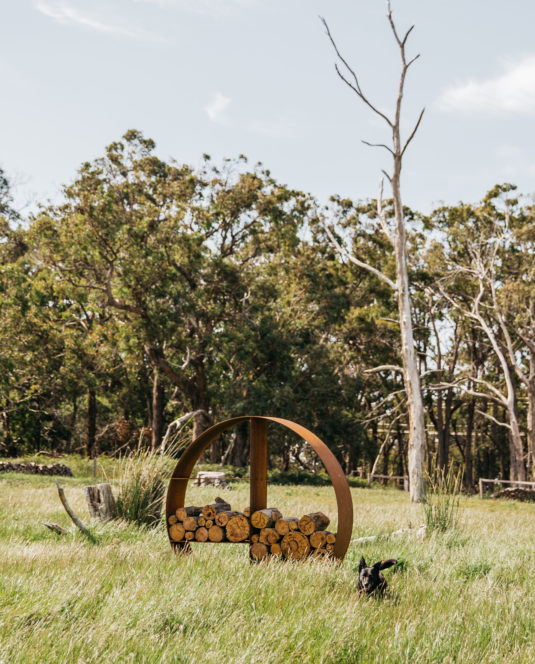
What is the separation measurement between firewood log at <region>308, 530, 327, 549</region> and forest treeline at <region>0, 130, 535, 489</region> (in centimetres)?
1526

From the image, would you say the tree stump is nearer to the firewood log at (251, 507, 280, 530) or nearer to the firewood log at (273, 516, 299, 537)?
the firewood log at (251, 507, 280, 530)

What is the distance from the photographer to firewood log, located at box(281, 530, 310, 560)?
5.30 m

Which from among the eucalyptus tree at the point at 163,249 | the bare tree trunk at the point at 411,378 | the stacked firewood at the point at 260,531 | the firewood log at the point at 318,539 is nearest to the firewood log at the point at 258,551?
the stacked firewood at the point at 260,531

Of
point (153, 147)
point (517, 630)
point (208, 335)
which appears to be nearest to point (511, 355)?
point (208, 335)

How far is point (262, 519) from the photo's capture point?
219 inches

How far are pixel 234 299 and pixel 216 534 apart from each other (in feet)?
62.5

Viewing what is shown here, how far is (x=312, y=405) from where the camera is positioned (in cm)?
2536

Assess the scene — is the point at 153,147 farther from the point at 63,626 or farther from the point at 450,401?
the point at 63,626

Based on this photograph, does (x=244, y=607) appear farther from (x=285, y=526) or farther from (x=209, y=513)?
(x=209, y=513)

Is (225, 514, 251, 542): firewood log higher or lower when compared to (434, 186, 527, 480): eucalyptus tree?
lower

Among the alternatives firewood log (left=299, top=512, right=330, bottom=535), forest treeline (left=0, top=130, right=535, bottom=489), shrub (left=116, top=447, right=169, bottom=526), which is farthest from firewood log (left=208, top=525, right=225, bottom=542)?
forest treeline (left=0, top=130, right=535, bottom=489)

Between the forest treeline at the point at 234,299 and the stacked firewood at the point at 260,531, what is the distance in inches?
593

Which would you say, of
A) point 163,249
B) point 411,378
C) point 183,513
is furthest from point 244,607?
point 163,249

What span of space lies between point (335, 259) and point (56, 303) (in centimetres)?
1279
